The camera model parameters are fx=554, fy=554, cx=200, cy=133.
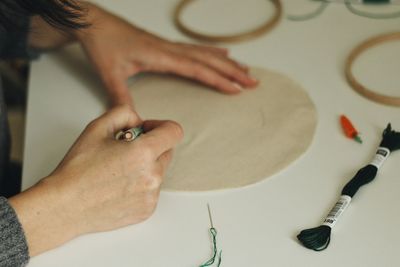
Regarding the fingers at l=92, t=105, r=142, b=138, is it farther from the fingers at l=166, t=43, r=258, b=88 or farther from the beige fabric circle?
the fingers at l=166, t=43, r=258, b=88

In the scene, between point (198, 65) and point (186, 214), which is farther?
point (198, 65)

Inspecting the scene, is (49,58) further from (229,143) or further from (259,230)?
(259,230)

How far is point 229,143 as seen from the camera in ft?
2.91

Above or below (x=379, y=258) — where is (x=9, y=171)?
below

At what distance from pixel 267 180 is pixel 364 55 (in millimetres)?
344

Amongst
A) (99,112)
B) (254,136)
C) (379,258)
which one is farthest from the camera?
(99,112)

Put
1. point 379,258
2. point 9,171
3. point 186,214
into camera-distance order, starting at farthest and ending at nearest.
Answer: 1. point 9,171
2. point 186,214
3. point 379,258

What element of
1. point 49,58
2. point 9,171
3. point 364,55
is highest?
point 364,55

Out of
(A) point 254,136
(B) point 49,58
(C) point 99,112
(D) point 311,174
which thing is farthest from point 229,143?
(B) point 49,58

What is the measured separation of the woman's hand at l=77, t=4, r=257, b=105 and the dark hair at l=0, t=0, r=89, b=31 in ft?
0.29

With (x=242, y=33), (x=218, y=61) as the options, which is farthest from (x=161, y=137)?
(x=242, y=33)

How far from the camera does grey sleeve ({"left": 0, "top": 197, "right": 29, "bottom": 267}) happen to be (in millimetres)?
737

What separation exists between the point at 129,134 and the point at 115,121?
46 millimetres

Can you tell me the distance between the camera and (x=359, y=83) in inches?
36.9
